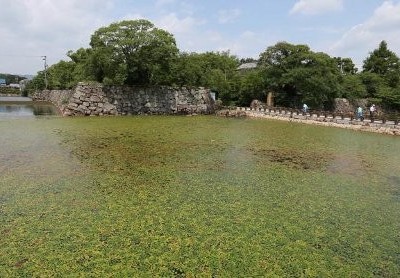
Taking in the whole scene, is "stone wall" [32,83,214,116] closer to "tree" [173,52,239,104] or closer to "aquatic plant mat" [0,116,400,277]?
"tree" [173,52,239,104]

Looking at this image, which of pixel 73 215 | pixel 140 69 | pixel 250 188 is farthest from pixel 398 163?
pixel 140 69

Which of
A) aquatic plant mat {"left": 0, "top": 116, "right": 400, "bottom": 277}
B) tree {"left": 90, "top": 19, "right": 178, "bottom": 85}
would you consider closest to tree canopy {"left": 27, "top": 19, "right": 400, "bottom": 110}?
tree {"left": 90, "top": 19, "right": 178, "bottom": 85}

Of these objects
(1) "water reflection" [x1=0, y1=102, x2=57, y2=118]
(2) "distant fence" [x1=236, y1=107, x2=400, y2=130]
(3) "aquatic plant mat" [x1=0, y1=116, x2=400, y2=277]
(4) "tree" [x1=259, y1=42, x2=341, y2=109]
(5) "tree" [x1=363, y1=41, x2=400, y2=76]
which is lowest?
(3) "aquatic plant mat" [x1=0, y1=116, x2=400, y2=277]

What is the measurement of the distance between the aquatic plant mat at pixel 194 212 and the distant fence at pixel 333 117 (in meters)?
9.42

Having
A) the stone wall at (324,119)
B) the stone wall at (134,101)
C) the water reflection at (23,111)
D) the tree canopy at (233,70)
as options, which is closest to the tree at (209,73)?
the tree canopy at (233,70)

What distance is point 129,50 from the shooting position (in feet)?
88.5

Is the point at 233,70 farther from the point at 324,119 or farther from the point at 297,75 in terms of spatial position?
the point at 324,119

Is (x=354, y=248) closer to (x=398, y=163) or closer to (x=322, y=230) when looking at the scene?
(x=322, y=230)

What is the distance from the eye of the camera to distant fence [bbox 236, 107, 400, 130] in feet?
73.2

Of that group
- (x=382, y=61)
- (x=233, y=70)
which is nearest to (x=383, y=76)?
(x=382, y=61)

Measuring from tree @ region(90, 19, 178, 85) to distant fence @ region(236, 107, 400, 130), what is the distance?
9118mm

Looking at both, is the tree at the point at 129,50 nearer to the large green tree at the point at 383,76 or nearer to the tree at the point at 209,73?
the tree at the point at 209,73

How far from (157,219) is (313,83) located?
28326 millimetres

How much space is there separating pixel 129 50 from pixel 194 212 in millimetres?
22129
